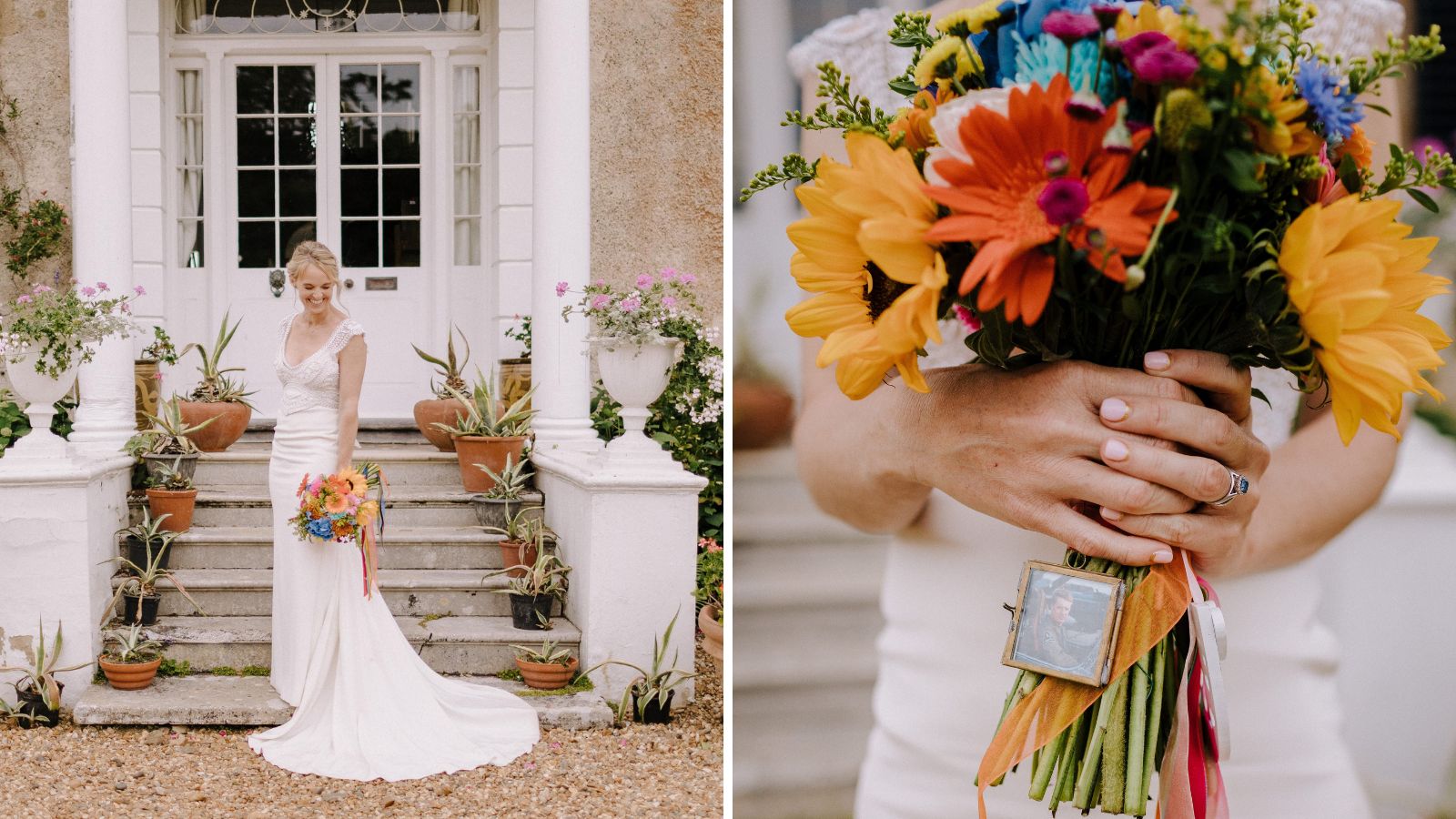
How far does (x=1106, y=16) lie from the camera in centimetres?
112

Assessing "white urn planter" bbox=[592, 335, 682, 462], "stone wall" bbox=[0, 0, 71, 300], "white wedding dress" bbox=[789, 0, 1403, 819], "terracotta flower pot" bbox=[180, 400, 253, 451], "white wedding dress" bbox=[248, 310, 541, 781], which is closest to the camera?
"white wedding dress" bbox=[789, 0, 1403, 819]

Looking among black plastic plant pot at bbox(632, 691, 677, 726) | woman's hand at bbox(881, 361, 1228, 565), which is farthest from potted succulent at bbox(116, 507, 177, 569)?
woman's hand at bbox(881, 361, 1228, 565)

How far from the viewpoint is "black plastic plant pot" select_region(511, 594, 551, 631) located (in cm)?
464

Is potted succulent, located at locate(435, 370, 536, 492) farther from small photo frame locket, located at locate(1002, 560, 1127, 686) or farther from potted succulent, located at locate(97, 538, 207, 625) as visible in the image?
small photo frame locket, located at locate(1002, 560, 1127, 686)

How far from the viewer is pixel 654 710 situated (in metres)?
4.34

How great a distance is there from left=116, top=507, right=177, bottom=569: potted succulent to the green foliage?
2.22 m

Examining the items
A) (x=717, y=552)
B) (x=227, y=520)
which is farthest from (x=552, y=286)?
(x=227, y=520)

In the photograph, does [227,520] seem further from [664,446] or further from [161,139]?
[161,139]

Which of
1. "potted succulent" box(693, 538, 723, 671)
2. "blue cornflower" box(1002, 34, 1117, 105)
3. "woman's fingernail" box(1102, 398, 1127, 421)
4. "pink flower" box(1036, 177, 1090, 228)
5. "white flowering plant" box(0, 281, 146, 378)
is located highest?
"blue cornflower" box(1002, 34, 1117, 105)

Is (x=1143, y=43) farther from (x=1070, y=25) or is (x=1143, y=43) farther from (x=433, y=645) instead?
(x=433, y=645)

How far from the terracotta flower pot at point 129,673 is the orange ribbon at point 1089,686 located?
13.0 feet

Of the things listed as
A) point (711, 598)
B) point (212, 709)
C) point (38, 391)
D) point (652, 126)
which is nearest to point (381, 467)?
point (38, 391)

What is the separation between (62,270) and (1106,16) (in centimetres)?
670

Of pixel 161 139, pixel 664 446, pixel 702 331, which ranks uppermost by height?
pixel 161 139
